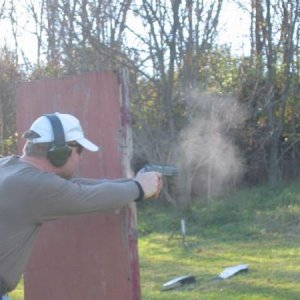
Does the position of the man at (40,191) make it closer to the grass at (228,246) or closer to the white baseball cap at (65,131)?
the white baseball cap at (65,131)

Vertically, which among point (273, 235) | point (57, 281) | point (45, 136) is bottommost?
point (273, 235)

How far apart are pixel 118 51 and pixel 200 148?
116 inches

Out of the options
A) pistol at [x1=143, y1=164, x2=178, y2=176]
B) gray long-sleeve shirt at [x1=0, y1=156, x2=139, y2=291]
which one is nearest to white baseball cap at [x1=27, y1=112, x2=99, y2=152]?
gray long-sleeve shirt at [x1=0, y1=156, x2=139, y2=291]

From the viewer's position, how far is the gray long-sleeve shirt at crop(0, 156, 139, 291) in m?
4.00

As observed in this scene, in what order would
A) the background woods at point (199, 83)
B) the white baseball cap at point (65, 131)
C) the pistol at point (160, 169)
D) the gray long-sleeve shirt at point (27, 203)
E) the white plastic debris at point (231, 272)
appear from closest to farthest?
the gray long-sleeve shirt at point (27, 203) → the white baseball cap at point (65, 131) → the pistol at point (160, 169) → the white plastic debris at point (231, 272) → the background woods at point (199, 83)

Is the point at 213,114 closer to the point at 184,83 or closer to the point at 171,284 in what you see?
the point at 184,83

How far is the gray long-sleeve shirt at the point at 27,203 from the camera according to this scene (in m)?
4.00

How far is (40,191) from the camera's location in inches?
159

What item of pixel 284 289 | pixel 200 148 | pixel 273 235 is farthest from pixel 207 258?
pixel 200 148

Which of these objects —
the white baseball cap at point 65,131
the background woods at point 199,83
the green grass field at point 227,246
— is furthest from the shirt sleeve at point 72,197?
the background woods at point 199,83

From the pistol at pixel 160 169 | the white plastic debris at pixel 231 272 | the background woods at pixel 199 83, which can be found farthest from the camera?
the background woods at pixel 199 83

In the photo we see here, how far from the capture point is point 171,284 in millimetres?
9031

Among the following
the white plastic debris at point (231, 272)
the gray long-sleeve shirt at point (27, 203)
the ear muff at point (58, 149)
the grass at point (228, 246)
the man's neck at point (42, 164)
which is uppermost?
the ear muff at point (58, 149)

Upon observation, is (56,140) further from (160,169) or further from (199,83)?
(199,83)
